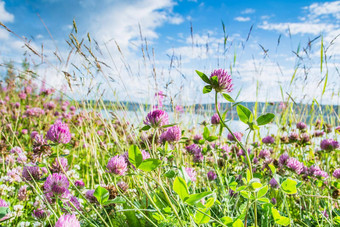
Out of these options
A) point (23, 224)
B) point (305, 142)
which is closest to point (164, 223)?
point (23, 224)

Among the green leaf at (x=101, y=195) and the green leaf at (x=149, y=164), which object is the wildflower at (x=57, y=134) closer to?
the green leaf at (x=101, y=195)

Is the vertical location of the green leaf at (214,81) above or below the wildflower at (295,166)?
above

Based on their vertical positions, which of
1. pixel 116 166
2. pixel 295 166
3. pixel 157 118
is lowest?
pixel 295 166

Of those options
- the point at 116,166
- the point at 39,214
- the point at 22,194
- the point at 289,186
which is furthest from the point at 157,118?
the point at 22,194

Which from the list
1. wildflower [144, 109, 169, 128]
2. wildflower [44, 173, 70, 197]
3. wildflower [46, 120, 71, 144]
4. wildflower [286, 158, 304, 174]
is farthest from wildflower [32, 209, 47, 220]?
wildflower [286, 158, 304, 174]

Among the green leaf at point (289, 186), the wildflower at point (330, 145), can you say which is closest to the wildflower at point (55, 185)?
the green leaf at point (289, 186)

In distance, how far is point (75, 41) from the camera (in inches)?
48.0

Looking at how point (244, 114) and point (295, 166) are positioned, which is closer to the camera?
point (244, 114)

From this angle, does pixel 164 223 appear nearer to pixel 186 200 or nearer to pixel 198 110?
pixel 186 200

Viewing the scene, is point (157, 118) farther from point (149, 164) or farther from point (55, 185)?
point (55, 185)

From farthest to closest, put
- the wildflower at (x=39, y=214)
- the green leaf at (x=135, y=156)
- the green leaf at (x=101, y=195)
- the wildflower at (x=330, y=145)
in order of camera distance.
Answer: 1. the wildflower at (x=330, y=145)
2. the wildflower at (x=39, y=214)
3. the green leaf at (x=101, y=195)
4. the green leaf at (x=135, y=156)

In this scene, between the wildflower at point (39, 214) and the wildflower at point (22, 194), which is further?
the wildflower at point (22, 194)

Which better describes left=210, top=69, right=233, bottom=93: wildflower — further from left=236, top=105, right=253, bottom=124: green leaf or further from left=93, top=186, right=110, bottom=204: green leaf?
left=93, top=186, right=110, bottom=204: green leaf

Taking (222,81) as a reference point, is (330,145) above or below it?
below
